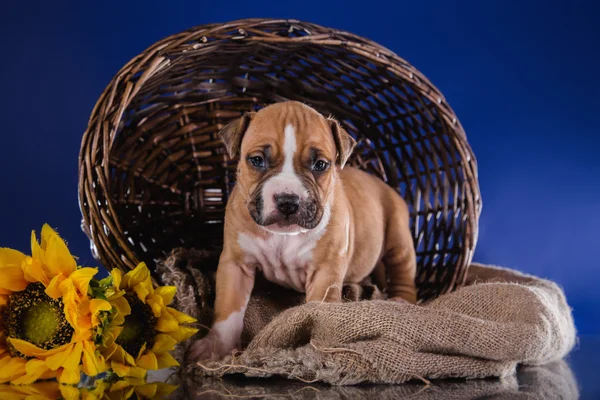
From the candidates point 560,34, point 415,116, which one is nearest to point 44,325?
point 415,116

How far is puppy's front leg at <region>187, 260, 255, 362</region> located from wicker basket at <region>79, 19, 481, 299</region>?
1.38ft

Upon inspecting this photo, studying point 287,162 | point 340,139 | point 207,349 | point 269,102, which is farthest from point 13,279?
point 269,102

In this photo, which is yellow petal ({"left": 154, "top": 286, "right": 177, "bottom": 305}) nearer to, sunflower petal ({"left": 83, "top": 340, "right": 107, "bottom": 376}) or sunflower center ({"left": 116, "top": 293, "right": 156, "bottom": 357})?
sunflower center ({"left": 116, "top": 293, "right": 156, "bottom": 357})

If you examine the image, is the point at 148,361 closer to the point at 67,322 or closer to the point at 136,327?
the point at 136,327

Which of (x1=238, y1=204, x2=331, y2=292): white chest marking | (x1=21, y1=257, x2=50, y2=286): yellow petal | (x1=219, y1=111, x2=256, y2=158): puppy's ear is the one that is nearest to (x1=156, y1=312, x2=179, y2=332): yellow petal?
(x1=21, y1=257, x2=50, y2=286): yellow petal

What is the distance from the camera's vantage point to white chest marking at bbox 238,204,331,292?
2354 mm

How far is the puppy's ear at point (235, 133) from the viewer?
2367 mm

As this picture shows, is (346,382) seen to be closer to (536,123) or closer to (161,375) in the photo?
(161,375)

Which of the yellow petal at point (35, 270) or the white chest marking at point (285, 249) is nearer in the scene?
the yellow petal at point (35, 270)

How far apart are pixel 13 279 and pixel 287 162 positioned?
89 cm

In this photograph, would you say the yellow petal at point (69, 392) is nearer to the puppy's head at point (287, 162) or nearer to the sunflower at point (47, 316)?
the sunflower at point (47, 316)

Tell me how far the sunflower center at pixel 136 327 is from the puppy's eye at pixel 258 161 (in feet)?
1.98

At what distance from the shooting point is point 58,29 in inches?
144

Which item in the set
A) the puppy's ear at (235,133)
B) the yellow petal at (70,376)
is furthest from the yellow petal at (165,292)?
the puppy's ear at (235,133)
